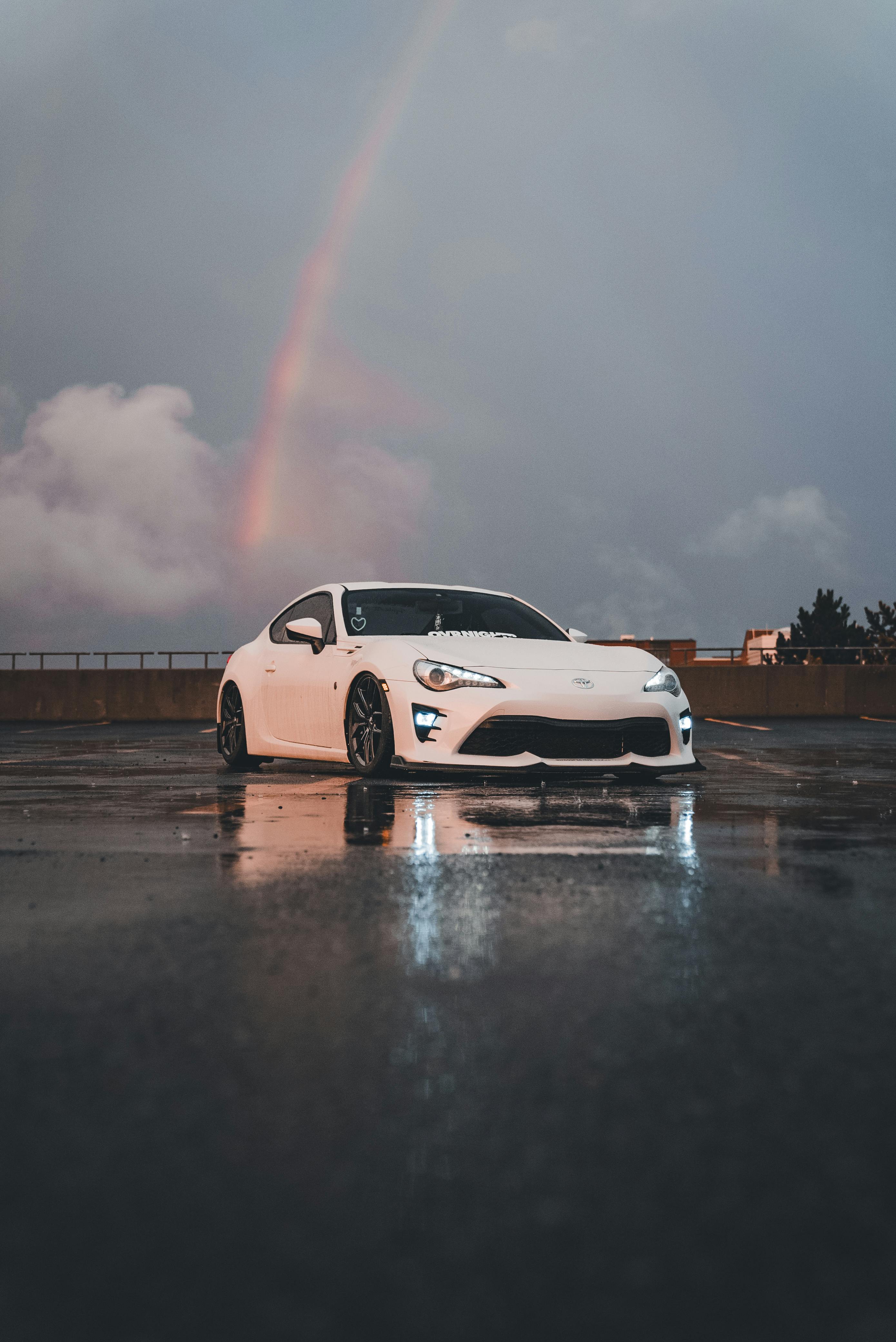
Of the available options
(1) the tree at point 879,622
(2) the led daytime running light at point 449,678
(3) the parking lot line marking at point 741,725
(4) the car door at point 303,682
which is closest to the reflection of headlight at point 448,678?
(2) the led daytime running light at point 449,678

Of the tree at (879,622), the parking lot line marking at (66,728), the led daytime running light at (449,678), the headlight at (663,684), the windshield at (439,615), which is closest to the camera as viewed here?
the led daytime running light at (449,678)

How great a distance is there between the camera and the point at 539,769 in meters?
8.87

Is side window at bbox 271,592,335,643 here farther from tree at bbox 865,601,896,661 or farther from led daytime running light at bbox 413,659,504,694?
tree at bbox 865,601,896,661

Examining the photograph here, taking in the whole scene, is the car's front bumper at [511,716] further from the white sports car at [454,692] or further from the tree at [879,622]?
the tree at [879,622]

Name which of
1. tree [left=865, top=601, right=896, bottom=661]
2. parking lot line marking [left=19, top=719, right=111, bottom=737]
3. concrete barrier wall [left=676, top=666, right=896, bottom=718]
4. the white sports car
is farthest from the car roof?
tree [left=865, top=601, right=896, bottom=661]

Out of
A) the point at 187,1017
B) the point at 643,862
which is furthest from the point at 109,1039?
the point at 643,862

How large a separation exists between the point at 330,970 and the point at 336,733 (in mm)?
6197

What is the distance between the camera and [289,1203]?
2205 millimetres

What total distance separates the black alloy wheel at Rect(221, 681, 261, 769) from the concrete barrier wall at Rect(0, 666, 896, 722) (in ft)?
56.2

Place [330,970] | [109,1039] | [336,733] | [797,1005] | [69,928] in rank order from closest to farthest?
[109,1039] < [797,1005] < [330,970] < [69,928] < [336,733]

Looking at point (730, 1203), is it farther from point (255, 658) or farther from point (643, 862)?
point (255, 658)

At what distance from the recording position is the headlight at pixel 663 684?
9328 millimetres

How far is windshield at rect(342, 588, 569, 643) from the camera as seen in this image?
10.4 m

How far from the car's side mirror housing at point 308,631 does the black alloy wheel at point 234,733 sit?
1.27m
